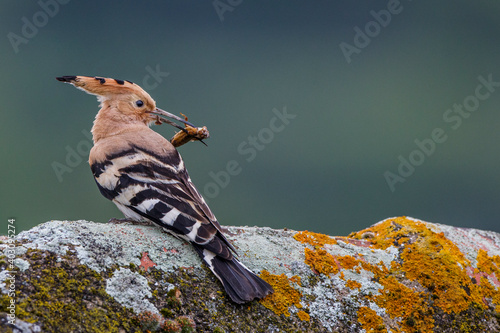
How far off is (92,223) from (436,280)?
8.42 ft

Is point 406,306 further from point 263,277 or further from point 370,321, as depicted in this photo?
point 263,277

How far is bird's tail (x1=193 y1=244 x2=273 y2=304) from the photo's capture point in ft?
9.68

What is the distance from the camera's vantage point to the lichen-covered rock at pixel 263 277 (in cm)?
247

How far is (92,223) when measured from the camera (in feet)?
10.8

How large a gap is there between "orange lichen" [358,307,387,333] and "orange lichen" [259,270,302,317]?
438 millimetres

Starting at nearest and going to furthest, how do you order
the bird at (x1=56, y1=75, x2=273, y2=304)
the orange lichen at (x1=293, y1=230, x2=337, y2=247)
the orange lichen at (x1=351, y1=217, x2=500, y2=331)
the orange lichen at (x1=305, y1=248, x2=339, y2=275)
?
the bird at (x1=56, y1=75, x2=273, y2=304), the orange lichen at (x1=351, y1=217, x2=500, y2=331), the orange lichen at (x1=305, y1=248, x2=339, y2=275), the orange lichen at (x1=293, y1=230, x2=337, y2=247)

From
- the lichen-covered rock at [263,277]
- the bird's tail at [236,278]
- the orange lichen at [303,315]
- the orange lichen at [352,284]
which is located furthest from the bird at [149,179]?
the orange lichen at [352,284]

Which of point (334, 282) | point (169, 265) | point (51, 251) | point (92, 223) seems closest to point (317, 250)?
point (334, 282)

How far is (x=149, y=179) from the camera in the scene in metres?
4.19

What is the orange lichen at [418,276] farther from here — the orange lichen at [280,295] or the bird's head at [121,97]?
the bird's head at [121,97]

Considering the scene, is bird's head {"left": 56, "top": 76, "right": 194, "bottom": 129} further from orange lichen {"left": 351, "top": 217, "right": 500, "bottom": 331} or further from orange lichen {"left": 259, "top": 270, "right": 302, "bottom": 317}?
orange lichen {"left": 351, "top": 217, "right": 500, "bottom": 331}

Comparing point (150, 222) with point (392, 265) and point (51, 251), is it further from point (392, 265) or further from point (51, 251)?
point (392, 265)

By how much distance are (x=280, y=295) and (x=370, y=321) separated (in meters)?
0.63

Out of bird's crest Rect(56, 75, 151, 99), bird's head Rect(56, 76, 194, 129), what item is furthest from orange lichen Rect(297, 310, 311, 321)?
bird's crest Rect(56, 75, 151, 99)
